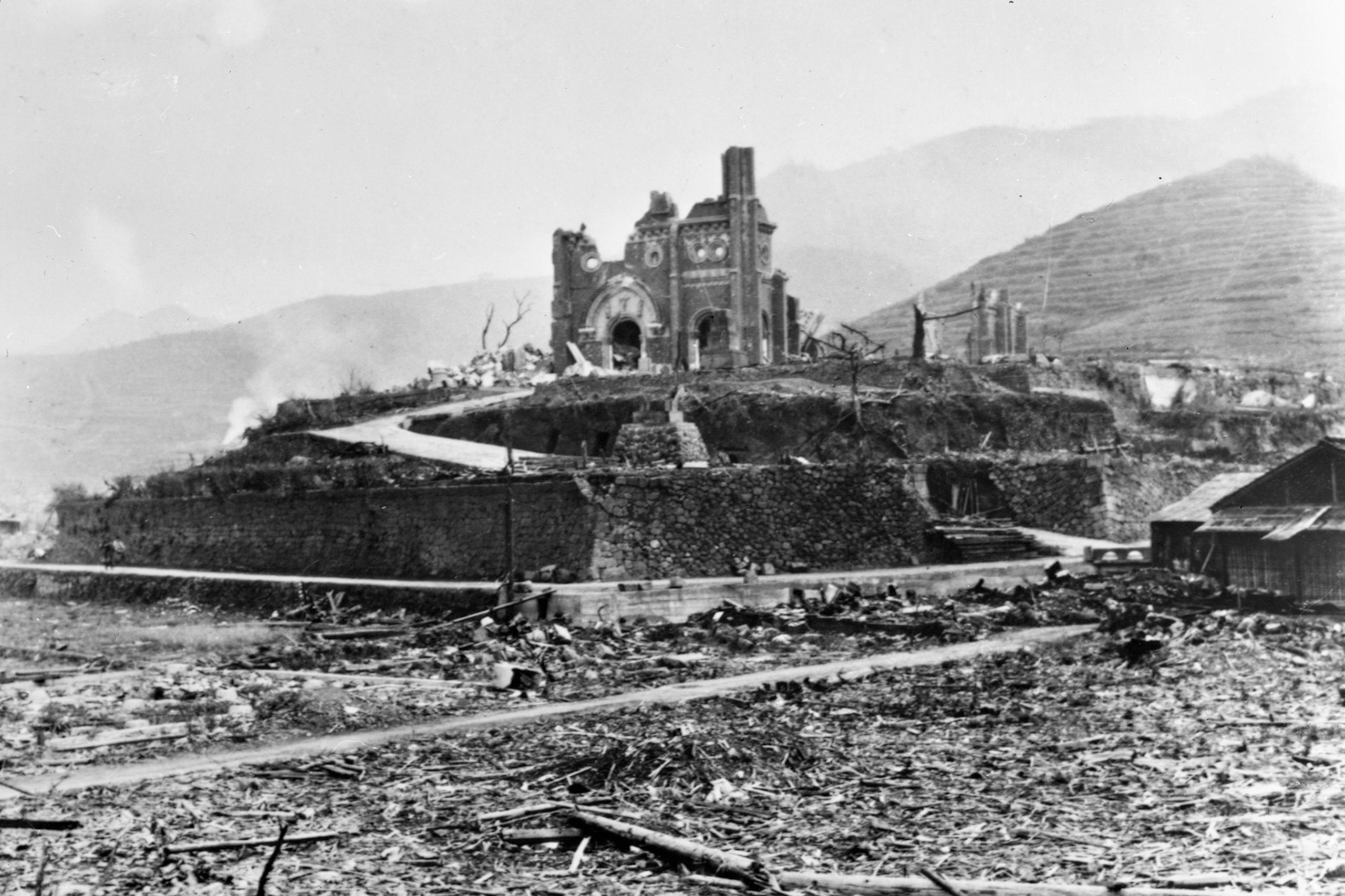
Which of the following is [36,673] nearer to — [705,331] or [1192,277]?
[705,331]

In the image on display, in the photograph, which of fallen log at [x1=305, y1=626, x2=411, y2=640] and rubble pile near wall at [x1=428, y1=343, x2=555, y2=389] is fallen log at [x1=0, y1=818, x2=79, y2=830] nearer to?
fallen log at [x1=305, y1=626, x2=411, y2=640]

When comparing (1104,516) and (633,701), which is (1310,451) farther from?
(633,701)

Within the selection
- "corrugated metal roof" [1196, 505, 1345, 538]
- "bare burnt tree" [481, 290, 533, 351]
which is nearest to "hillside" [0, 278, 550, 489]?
"bare burnt tree" [481, 290, 533, 351]

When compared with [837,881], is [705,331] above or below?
above

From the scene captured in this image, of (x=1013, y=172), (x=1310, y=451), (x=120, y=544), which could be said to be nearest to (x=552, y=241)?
(x=120, y=544)

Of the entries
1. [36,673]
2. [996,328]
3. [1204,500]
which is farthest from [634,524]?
[996,328]

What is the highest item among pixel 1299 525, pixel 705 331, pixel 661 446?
pixel 705 331

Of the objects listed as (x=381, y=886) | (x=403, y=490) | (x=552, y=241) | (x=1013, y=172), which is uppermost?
(x=1013, y=172)
